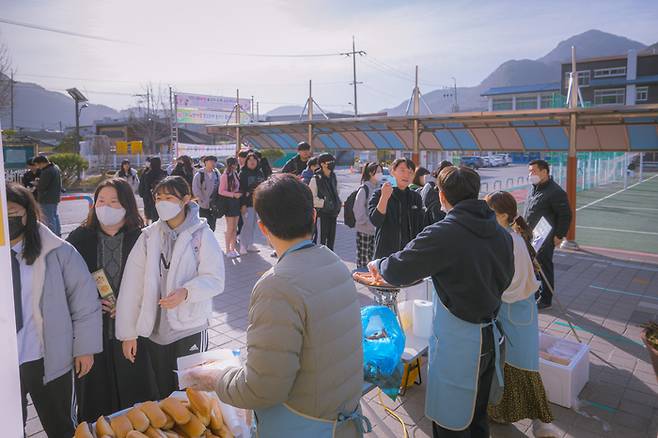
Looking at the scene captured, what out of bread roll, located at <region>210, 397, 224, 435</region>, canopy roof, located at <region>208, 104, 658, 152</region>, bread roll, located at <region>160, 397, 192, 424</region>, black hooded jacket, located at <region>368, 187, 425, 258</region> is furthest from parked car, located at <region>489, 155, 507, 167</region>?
bread roll, located at <region>160, 397, 192, 424</region>

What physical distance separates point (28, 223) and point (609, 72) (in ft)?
193

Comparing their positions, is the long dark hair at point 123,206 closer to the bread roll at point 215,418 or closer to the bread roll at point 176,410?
the bread roll at point 176,410

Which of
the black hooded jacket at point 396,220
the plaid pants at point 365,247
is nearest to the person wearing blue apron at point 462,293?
the black hooded jacket at point 396,220

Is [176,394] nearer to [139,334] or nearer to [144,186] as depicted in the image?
[139,334]

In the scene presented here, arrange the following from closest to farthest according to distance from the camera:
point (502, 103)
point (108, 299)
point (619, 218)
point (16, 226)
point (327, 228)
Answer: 1. point (16, 226)
2. point (108, 299)
3. point (327, 228)
4. point (619, 218)
5. point (502, 103)

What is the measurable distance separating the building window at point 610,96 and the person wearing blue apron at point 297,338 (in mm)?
51800

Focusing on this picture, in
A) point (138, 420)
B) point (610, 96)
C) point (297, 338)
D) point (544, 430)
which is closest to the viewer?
point (297, 338)

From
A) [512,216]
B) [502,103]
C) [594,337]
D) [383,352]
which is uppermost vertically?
[502,103]

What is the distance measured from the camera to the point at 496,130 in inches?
411

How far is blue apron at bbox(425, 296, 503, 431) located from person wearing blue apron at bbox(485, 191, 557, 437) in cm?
79

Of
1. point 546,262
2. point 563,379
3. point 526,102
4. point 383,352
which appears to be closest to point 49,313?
point 383,352

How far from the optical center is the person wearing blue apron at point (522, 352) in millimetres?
3314

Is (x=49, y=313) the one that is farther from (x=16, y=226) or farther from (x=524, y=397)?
(x=524, y=397)

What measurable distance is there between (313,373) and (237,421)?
2.98 ft
